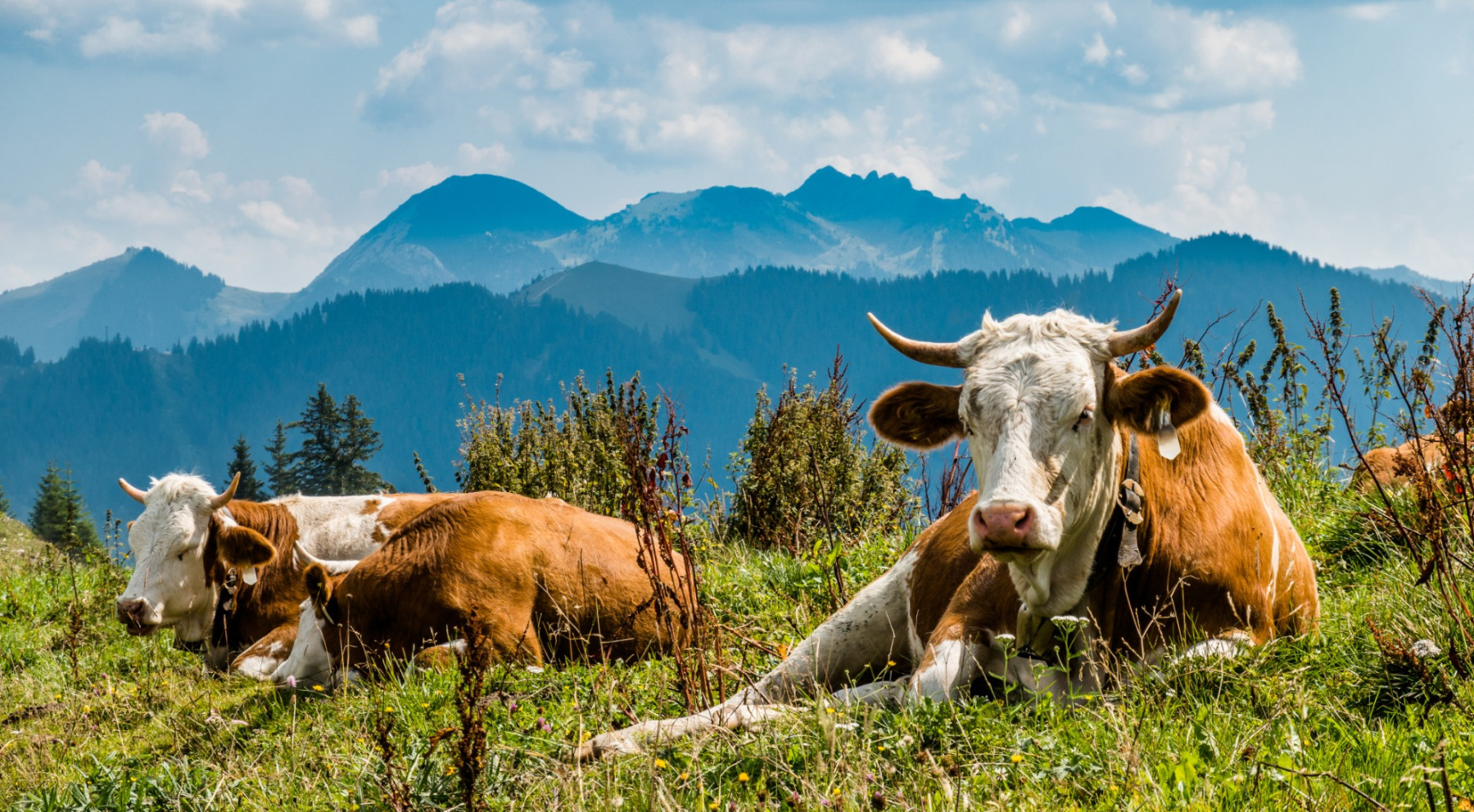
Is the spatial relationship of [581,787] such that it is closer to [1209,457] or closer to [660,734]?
[660,734]

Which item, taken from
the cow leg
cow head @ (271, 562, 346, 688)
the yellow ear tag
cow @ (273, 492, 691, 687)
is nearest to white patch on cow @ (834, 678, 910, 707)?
the cow leg

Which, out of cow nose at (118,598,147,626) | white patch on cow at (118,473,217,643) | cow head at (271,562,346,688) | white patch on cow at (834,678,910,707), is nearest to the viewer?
white patch on cow at (834,678,910,707)

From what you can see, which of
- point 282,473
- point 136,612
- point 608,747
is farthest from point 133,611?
point 282,473

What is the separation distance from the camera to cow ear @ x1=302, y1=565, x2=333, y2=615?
275 inches

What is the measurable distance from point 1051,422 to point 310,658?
482 centimetres

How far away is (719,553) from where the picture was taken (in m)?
9.59

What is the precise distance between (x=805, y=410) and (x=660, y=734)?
7.79 metres

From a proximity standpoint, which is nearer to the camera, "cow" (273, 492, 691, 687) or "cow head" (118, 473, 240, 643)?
"cow" (273, 492, 691, 687)

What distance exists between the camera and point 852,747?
3.80 meters

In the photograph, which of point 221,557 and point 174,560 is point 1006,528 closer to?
point 221,557

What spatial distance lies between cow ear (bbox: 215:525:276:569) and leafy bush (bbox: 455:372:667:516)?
233 centimetres

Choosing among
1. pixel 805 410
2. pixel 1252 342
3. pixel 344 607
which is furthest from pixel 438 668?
pixel 1252 342

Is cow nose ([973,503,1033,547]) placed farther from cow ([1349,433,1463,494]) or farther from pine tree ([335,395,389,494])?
pine tree ([335,395,389,494])

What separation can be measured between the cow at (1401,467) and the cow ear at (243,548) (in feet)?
25.2
